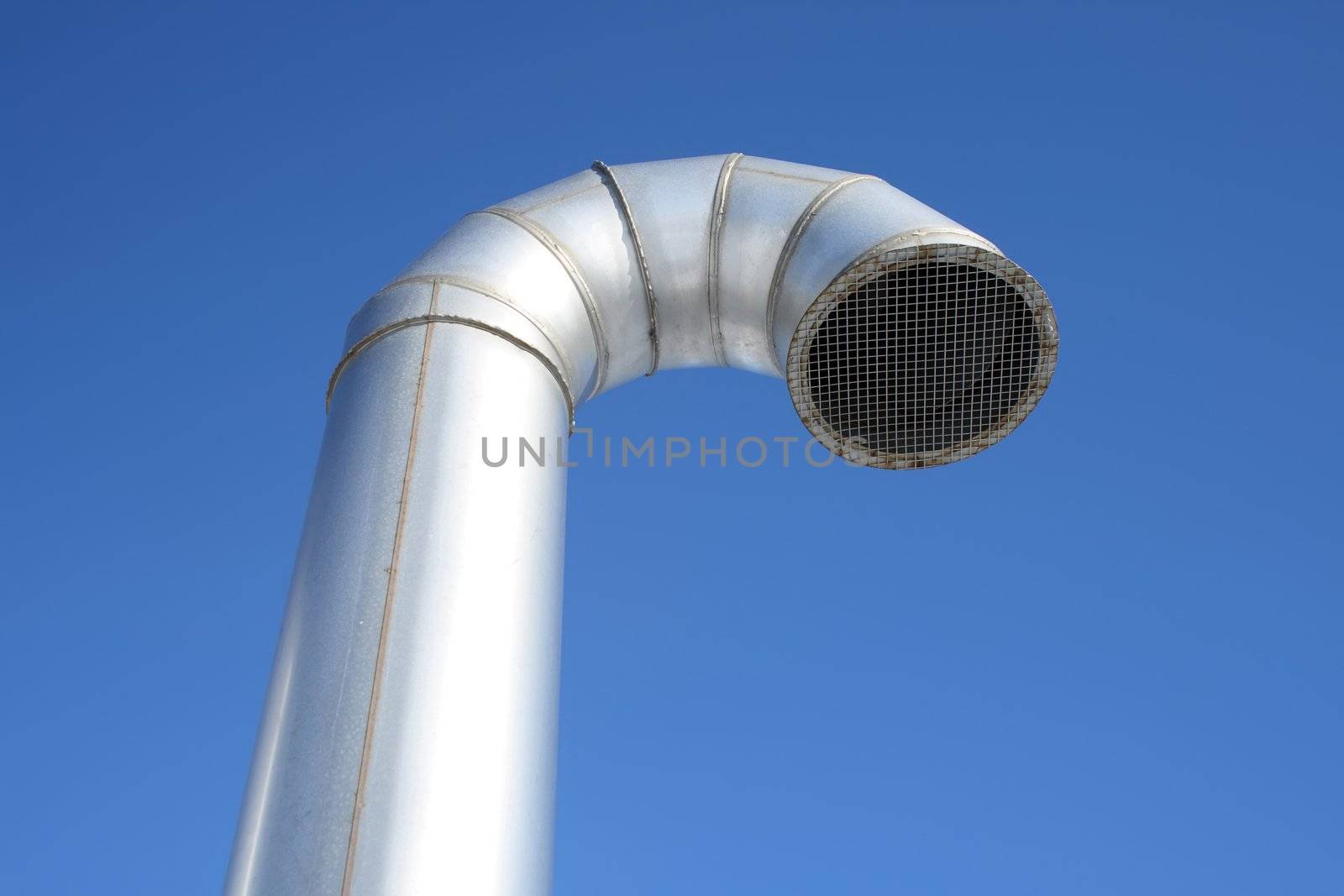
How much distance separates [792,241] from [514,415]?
4.89 ft

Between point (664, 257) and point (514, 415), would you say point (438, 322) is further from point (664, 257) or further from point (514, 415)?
point (664, 257)

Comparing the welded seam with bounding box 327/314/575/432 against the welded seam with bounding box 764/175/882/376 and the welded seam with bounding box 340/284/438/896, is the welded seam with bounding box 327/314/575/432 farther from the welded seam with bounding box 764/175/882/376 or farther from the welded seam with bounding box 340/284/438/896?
the welded seam with bounding box 764/175/882/376

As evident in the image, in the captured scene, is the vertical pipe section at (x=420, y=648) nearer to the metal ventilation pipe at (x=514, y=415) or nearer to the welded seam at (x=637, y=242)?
the metal ventilation pipe at (x=514, y=415)

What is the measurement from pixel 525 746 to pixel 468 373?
1419mm

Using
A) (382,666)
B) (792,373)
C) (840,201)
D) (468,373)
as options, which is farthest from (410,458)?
(840,201)

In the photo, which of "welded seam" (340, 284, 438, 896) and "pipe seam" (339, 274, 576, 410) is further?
"pipe seam" (339, 274, 576, 410)

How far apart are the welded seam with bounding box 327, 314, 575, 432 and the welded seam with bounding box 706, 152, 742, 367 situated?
87 centimetres

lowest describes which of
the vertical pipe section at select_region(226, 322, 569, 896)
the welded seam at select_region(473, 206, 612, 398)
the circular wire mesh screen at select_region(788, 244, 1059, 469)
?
the vertical pipe section at select_region(226, 322, 569, 896)

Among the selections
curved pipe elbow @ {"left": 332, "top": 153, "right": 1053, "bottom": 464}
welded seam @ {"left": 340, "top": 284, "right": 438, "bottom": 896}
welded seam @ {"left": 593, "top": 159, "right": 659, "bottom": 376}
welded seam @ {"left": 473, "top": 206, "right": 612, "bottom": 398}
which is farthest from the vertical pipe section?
welded seam @ {"left": 593, "top": 159, "right": 659, "bottom": 376}

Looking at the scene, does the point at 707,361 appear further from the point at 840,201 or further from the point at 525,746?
the point at 525,746

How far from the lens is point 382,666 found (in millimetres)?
4043

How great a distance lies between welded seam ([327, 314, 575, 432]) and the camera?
5000 millimetres

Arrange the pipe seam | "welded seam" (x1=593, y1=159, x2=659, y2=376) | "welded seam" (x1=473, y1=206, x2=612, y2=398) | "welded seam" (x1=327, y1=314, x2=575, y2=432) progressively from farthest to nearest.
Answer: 1. "welded seam" (x1=593, y1=159, x2=659, y2=376)
2. "welded seam" (x1=473, y1=206, x2=612, y2=398)
3. the pipe seam
4. "welded seam" (x1=327, y1=314, x2=575, y2=432)

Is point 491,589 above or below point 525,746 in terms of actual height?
above
